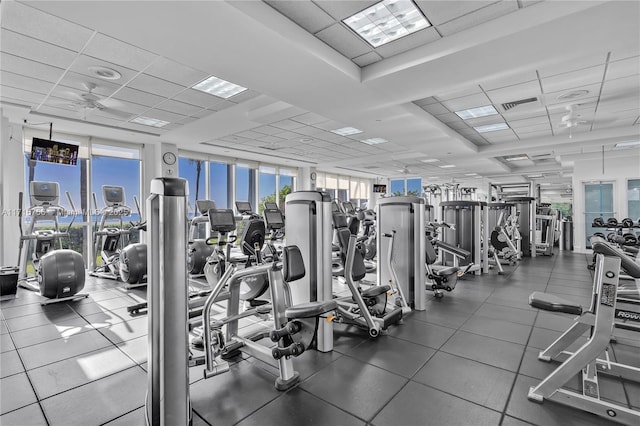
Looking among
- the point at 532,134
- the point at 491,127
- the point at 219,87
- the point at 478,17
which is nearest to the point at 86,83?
the point at 219,87

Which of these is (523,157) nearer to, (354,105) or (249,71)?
(354,105)

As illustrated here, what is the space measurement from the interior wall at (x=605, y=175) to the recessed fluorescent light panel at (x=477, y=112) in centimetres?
604

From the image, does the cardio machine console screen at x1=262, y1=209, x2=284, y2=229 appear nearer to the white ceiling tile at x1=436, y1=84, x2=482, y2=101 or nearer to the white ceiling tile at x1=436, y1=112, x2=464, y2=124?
the white ceiling tile at x1=436, y1=84, x2=482, y2=101

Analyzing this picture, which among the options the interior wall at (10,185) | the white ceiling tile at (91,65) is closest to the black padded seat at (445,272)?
the white ceiling tile at (91,65)

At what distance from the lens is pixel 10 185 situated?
20.4 feet

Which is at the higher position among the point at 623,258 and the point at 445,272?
the point at 623,258

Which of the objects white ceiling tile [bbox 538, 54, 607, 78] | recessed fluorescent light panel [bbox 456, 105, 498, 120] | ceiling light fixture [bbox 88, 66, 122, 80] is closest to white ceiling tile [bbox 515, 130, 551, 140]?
recessed fluorescent light panel [bbox 456, 105, 498, 120]

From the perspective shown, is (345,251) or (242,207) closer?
(345,251)

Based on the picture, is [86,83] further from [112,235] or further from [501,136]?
[501,136]

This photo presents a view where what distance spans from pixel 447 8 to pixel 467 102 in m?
3.07

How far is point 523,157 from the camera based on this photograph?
35.8ft

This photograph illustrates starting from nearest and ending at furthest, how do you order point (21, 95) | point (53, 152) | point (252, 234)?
1. point (252, 234)
2. point (21, 95)
3. point (53, 152)

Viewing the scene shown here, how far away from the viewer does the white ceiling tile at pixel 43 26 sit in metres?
3.06

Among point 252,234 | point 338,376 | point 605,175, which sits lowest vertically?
point 338,376
